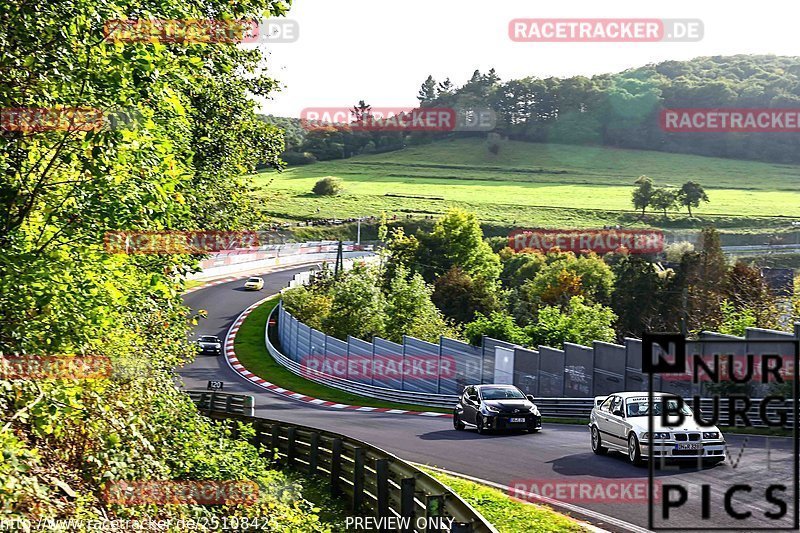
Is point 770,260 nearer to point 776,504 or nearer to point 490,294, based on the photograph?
point 490,294

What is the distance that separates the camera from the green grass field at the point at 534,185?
12650 centimetres

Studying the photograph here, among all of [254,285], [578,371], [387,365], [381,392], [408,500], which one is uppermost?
[408,500]

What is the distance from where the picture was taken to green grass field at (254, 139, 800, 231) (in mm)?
126500

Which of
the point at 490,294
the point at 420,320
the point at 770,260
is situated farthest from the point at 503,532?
the point at 770,260

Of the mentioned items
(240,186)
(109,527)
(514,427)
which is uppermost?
(240,186)

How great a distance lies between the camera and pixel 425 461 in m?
22.0

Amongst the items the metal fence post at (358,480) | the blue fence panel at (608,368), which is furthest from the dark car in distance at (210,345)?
the metal fence post at (358,480)

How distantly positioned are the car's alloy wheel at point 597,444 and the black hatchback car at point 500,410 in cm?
491

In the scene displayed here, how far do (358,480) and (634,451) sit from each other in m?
6.19

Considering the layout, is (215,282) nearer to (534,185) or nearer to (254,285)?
(254,285)

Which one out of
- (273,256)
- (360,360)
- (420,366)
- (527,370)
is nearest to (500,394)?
(527,370)

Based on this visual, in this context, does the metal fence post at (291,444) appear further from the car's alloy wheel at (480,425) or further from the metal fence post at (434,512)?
the metal fence post at (434,512)

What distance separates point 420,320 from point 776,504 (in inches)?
1588

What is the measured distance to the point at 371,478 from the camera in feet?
53.3
